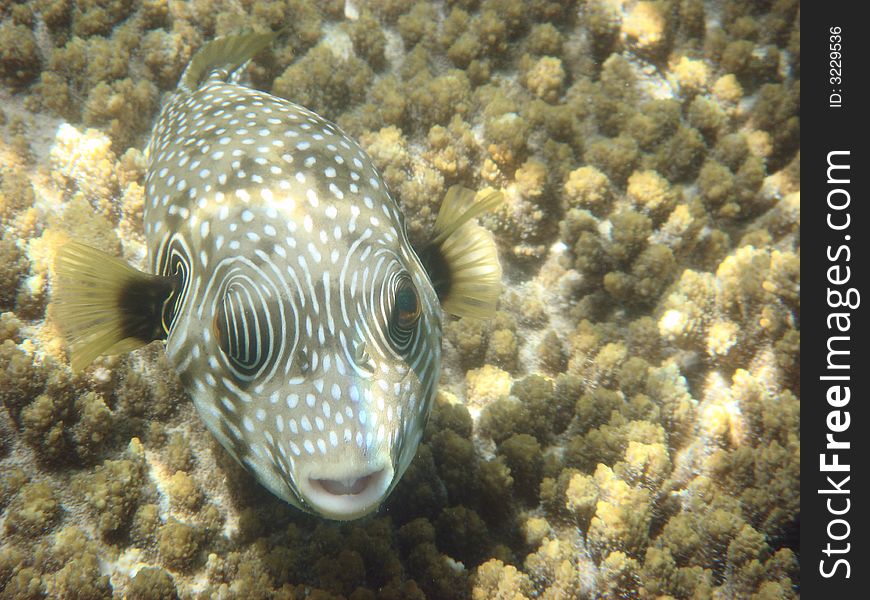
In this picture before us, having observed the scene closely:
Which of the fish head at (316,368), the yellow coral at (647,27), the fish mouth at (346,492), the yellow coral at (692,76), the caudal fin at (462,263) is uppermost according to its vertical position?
the yellow coral at (647,27)

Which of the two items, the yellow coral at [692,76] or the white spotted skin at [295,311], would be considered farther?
the yellow coral at [692,76]

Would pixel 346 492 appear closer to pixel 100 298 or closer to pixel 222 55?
pixel 100 298

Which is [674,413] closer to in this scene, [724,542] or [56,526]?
[724,542]

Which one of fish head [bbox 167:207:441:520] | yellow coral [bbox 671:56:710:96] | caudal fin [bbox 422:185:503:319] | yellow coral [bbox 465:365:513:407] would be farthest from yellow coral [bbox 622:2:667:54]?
fish head [bbox 167:207:441:520]

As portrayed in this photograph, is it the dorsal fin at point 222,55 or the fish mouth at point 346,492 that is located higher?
the dorsal fin at point 222,55

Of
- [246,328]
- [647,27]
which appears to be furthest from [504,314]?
[647,27]

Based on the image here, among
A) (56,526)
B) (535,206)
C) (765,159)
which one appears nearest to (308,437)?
Answer: (56,526)

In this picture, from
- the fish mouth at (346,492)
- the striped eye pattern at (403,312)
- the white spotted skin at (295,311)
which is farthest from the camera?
the striped eye pattern at (403,312)

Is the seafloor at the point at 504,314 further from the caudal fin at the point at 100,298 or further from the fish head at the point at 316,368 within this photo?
the fish head at the point at 316,368

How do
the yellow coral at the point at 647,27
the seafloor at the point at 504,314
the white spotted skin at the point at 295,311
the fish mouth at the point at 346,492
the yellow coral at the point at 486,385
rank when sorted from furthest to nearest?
the yellow coral at the point at 647,27 < the yellow coral at the point at 486,385 < the seafloor at the point at 504,314 < the white spotted skin at the point at 295,311 < the fish mouth at the point at 346,492

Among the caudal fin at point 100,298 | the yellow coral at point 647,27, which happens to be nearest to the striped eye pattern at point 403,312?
the caudal fin at point 100,298
